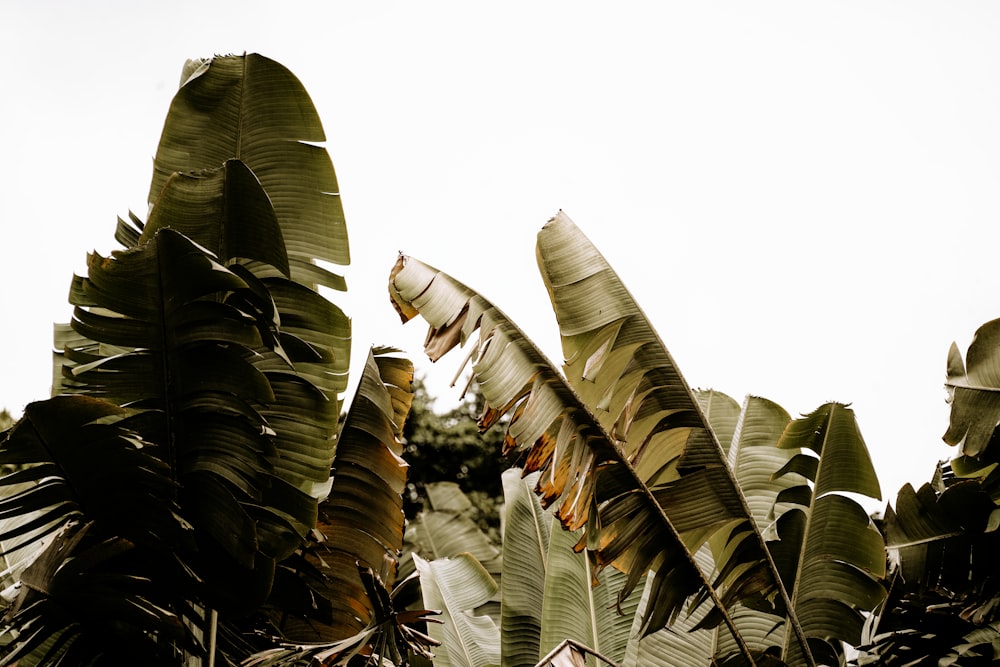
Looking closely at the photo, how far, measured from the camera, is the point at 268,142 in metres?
3.24

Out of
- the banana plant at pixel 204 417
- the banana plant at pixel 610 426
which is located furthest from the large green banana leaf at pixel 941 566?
the banana plant at pixel 204 417

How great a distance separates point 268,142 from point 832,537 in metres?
3.03

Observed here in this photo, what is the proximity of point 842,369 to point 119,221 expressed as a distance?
4.46 m

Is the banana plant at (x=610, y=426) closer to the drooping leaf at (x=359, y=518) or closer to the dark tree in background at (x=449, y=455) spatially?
the drooping leaf at (x=359, y=518)

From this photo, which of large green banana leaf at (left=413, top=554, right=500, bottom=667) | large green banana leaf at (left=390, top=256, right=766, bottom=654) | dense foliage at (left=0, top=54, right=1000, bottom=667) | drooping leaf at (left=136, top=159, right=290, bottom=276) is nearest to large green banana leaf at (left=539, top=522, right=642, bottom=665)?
dense foliage at (left=0, top=54, right=1000, bottom=667)

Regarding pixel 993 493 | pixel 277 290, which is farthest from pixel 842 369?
pixel 277 290

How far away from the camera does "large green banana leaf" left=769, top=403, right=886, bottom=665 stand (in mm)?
3541

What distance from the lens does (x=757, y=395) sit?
14.3 feet

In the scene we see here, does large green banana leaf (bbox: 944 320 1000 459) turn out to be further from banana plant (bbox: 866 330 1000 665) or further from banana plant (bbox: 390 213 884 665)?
banana plant (bbox: 390 213 884 665)

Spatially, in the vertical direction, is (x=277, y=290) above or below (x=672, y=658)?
above

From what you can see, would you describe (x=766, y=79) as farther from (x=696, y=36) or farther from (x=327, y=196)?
(x=327, y=196)

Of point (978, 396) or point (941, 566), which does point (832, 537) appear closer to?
point (941, 566)

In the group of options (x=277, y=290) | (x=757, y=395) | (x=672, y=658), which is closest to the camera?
(x=277, y=290)

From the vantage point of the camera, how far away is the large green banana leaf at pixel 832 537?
354cm
